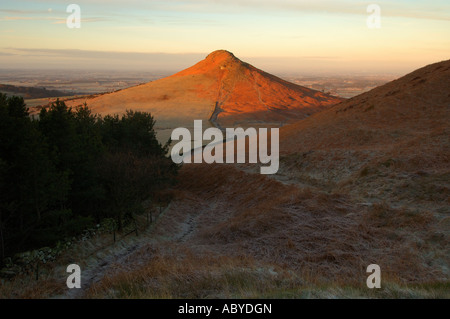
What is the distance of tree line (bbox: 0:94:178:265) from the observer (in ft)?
46.2

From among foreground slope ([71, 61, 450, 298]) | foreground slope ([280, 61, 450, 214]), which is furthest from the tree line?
foreground slope ([280, 61, 450, 214])

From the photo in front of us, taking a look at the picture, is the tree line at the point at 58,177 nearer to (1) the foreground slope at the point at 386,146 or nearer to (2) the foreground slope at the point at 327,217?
(2) the foreground slope at the point at 327,217

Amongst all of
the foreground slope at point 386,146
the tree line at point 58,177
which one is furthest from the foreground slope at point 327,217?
the tree line at point 58,177

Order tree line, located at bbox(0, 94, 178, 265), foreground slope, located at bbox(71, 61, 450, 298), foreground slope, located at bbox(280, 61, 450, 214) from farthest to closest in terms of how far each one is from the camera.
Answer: foreground slope, located at bbox(280, 61, 450, 214) → tree line, located at bbox(0, 94, 178, 265) → foreground slope, located at bbox(71, 61, 450, 298)

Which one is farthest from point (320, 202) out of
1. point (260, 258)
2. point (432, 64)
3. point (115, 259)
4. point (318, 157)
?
point (432, 64)

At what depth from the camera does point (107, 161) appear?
1981 cm

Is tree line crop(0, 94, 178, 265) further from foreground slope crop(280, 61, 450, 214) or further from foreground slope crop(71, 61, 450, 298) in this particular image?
foreground slope crop(280, 61, 450, 214)

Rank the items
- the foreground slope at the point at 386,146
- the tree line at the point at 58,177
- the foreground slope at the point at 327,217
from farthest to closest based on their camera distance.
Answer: the foreground slope at the point at 386,146 → the tree line at the point at 58,177 → the foreground slope at the point at 327,217

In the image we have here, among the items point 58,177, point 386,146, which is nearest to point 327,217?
point 386,146

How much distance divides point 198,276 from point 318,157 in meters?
18.7

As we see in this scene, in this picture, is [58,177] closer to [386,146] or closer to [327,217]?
[327,217]

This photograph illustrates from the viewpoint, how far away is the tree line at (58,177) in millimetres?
14086

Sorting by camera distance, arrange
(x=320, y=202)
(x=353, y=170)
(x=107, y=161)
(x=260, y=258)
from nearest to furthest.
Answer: (x=260, y=258) < (x=320, y=202) < (x=107, y=161) < (x=353, y=170)
